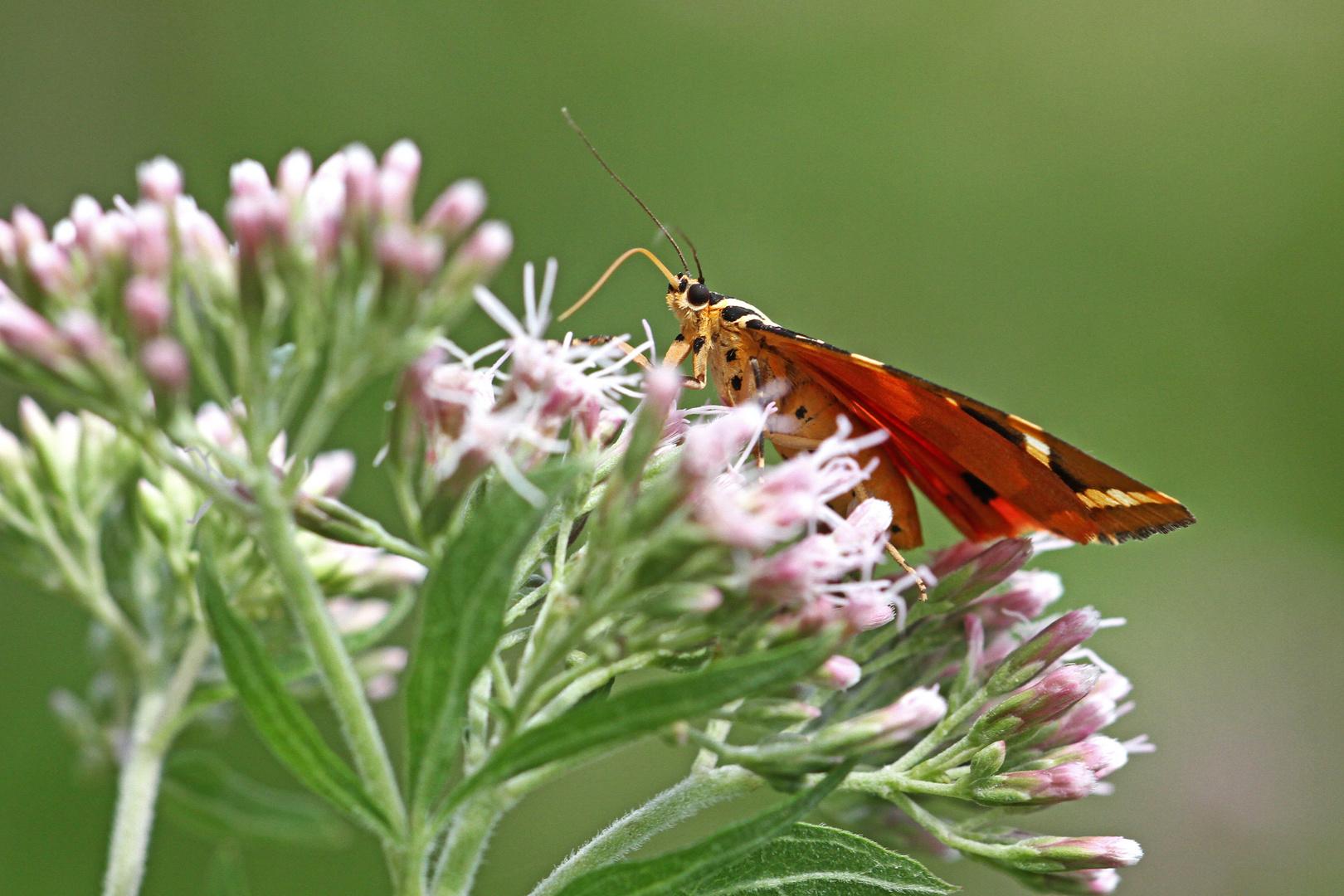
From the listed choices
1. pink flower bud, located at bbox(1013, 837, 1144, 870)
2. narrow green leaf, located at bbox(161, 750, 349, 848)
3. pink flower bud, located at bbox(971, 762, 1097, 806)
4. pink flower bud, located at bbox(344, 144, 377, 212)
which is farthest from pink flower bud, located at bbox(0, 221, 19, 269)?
pink flower bud, located at bbox(1013, 837, 1144, 870)

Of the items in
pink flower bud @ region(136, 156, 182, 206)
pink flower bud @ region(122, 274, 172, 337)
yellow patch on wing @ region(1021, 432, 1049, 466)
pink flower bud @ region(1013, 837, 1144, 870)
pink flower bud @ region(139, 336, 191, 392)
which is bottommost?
pink flower bud @ region(1013, 837, 1144, 870)

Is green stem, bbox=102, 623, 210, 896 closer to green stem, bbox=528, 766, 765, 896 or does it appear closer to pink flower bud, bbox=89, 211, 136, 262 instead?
green stem, bbox=528, 766, 765, 896

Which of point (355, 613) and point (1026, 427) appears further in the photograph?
point (355, 613)

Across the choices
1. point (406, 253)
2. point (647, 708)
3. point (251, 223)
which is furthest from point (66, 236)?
point (647, 708)

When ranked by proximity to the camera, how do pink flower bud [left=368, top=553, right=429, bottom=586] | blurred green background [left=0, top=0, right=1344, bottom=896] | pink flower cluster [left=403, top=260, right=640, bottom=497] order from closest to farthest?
pink flower cluster [left=403, top=260, right=640, bottom=497]
pink flower bud [left=368, top=553, right=429, bottom=586]
blurred green background [left=0, top=0, right=1344, bottom=896]

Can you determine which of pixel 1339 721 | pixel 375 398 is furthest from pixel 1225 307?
pixel 375 398

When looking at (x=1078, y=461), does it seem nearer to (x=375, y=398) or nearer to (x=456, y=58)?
(x=375, y=398)

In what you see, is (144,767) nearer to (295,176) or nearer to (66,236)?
(66,236)
